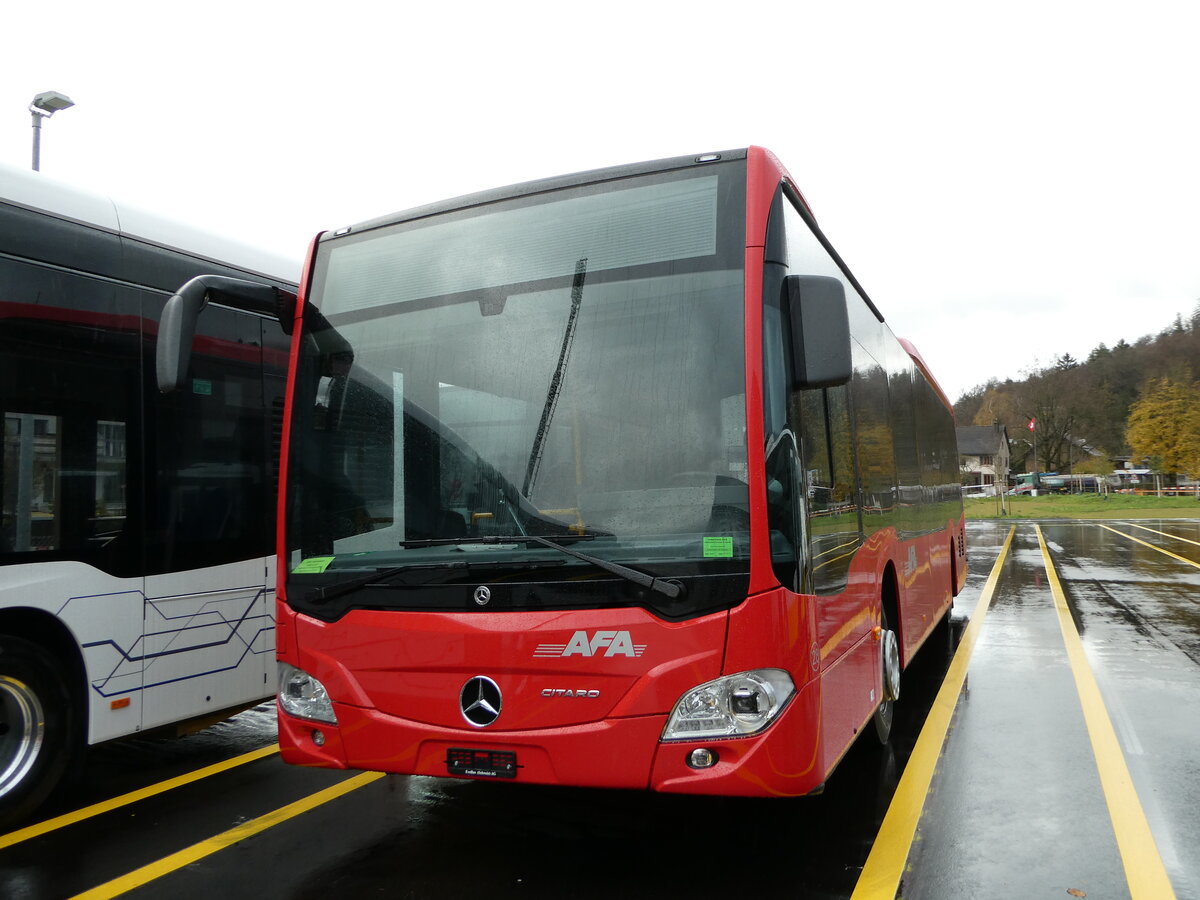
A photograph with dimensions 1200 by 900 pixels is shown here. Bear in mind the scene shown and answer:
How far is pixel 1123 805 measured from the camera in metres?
4.63

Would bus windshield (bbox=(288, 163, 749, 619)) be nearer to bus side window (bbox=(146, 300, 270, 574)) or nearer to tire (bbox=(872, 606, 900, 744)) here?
bus side window (bbox=(146, 300, 270, 574))

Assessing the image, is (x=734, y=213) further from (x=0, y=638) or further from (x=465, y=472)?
(x=0, y=638)

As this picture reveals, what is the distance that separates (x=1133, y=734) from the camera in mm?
5980

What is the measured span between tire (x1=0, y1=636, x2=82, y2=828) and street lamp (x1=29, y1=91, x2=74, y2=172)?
7.41 metres

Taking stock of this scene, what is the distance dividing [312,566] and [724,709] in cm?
180

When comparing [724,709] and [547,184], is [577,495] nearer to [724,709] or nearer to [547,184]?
[724,709]

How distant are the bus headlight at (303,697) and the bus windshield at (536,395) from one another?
0.34 metres

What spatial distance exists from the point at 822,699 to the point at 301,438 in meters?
2.41

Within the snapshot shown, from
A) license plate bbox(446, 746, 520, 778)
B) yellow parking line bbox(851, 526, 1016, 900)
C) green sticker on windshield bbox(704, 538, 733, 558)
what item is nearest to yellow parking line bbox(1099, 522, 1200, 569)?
yellow parking line bbox(851, 526, 1016, 900)

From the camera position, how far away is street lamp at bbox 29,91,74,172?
33.5ft

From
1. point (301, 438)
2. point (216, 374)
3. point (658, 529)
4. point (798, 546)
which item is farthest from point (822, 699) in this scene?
point (216, 374)

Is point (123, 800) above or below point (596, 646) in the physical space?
below

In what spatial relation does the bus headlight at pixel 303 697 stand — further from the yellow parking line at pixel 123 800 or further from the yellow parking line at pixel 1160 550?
the yellow parking line at pixel 1160 550

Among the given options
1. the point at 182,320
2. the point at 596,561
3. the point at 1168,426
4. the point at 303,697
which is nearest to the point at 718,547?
the point at 596,561
